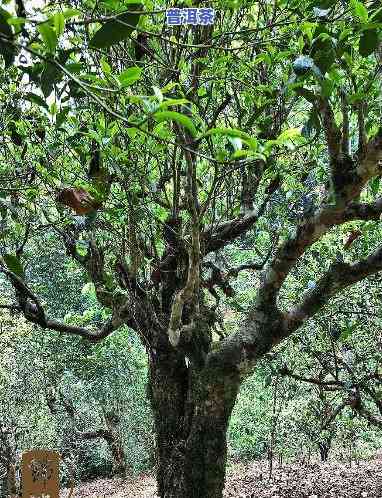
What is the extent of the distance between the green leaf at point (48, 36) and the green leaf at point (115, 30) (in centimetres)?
12

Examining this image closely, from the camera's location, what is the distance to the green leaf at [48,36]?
894 millimetres

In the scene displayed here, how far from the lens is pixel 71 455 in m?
10.0

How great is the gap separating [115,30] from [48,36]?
16 cm

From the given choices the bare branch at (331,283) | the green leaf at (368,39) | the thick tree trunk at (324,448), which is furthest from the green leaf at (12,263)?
the thick tree trunk at (324,448)

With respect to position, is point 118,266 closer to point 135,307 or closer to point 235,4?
point 135,307

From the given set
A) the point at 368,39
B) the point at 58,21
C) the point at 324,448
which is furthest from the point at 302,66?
the point at 324,448

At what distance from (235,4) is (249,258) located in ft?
14.7

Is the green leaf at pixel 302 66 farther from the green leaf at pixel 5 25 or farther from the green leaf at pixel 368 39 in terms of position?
the green leaf at pixel 5 25

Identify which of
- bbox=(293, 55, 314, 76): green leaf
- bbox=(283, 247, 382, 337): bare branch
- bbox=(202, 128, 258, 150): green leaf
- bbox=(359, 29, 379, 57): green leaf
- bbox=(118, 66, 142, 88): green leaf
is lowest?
bbox=(202, 128, 258, 150): green leaf

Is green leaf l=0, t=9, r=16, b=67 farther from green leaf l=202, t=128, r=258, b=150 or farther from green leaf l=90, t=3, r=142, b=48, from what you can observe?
green leaf l=202, t=128, r=258, b=150

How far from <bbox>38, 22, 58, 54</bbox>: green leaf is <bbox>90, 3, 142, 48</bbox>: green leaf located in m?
0.12

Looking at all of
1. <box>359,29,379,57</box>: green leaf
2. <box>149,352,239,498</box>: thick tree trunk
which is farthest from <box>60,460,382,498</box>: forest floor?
<box>359,29,379,57</box>: green leaf

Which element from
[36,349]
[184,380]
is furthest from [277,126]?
[36,349]

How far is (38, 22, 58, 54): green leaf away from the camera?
894 millimetres
